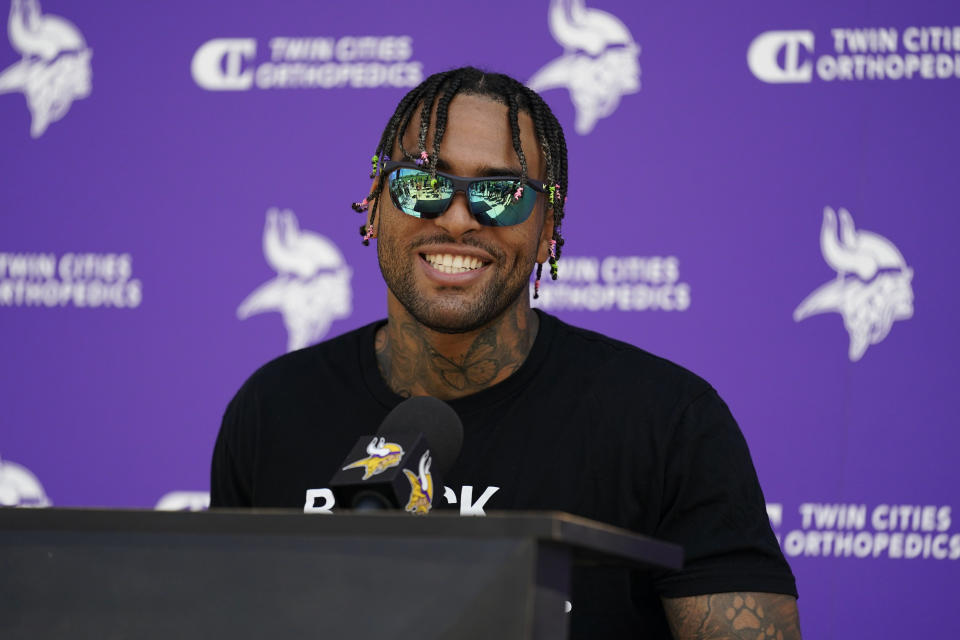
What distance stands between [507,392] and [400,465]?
938 millimetres

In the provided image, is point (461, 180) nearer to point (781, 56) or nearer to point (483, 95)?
point (483, 95)

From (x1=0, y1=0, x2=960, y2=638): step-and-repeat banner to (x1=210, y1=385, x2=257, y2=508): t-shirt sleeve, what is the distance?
4.32 feet

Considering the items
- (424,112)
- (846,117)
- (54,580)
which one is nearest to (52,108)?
(424,112)

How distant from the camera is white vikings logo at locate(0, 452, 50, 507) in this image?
12.2ft

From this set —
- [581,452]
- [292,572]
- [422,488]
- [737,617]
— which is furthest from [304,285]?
[292,572]

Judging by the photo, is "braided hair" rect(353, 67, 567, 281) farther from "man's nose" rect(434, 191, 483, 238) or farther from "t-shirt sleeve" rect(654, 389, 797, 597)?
"t-shirt sleeve" rect(654, 389, 797, 597)

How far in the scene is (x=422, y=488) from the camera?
51.3 inches

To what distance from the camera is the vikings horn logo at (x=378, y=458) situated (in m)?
1.25

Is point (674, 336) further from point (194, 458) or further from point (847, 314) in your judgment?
point (194, 458)

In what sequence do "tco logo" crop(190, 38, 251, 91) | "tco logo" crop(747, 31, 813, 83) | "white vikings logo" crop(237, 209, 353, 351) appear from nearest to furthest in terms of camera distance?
"tco logo" crop(747, 31, 813, 83) → "white vikings logo" crop(237, 209, 353, 351) → "tco logo" crop(190, 38, 251, 91)

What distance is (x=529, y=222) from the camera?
2.14 metres

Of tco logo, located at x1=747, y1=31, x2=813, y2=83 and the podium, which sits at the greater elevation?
tco logo, located at x1=747, y1=31, x2=813, y2=83

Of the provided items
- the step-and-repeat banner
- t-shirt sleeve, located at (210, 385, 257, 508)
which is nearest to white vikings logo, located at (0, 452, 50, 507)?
the step-and-repeat banner

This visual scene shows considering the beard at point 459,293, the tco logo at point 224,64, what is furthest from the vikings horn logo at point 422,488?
the tco logo at point 224,64
